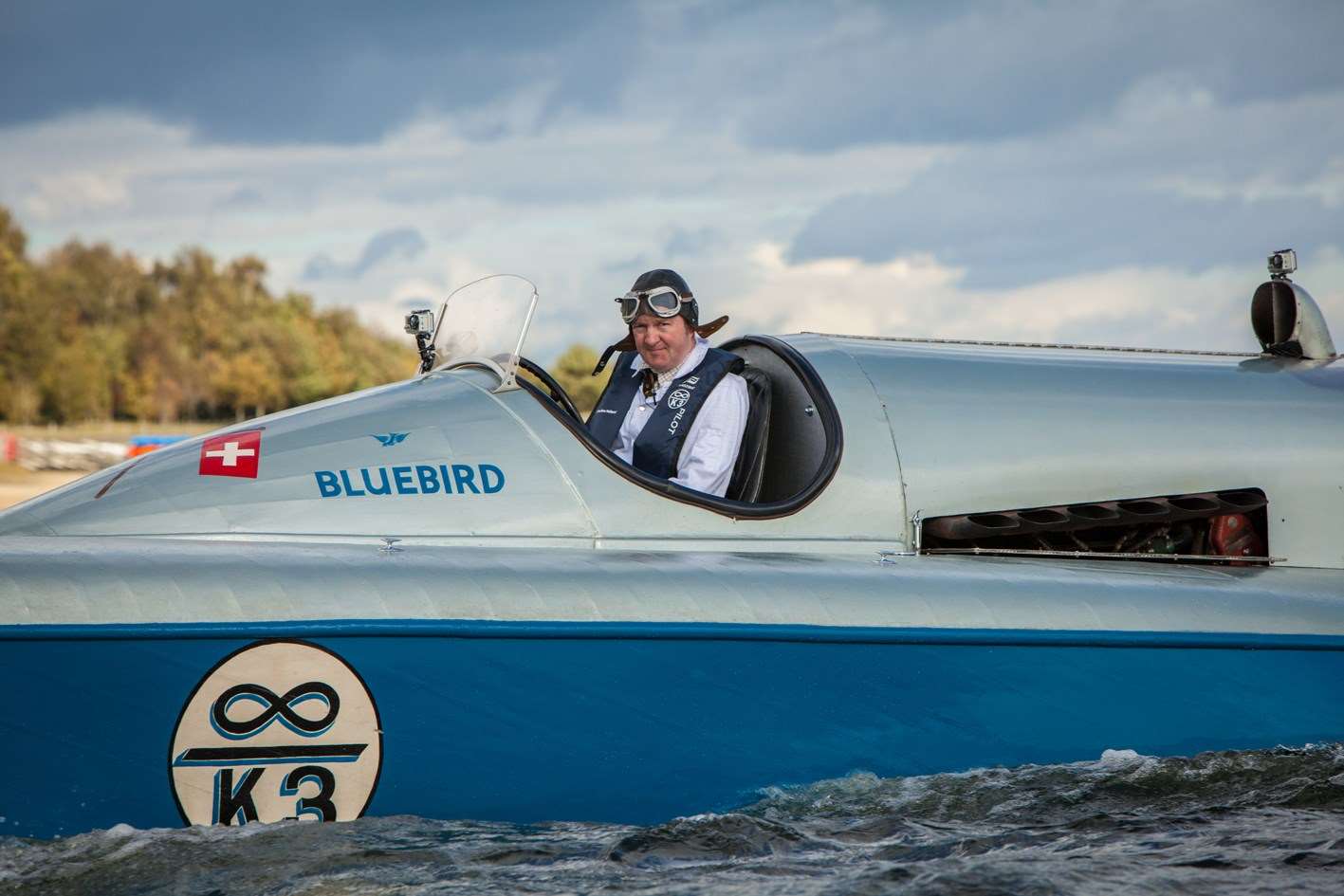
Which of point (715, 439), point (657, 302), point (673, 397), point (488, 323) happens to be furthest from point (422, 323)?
point (715, 439)

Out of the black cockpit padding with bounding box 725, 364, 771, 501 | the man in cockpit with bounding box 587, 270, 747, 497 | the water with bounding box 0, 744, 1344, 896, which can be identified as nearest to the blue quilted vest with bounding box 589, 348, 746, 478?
the man in cockpit with bounding box 587, 270, 747, 497

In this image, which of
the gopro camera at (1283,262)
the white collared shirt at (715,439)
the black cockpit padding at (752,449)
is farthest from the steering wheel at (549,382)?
the gopro camera at (1283,262)

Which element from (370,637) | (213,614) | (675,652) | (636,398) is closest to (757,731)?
(675,652)

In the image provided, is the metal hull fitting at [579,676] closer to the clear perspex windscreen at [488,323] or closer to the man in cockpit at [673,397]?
the man in cockpit at [673,397]

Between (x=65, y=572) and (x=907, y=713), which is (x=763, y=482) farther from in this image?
(x=65, y=572)

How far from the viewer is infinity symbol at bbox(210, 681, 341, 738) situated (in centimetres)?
291

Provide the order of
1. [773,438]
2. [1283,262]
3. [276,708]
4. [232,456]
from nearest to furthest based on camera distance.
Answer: [276,708] → [232,456] → [773,438] → [1283,262]

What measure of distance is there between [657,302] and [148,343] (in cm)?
4830

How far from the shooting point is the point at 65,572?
2965 millimetres

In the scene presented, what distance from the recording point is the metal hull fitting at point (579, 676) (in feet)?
9.42

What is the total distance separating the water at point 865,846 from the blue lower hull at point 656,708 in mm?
55

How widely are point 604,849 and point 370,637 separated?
2.41 ft

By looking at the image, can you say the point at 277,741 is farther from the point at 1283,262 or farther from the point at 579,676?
the point at 1283,262

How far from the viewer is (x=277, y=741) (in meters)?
2.95
